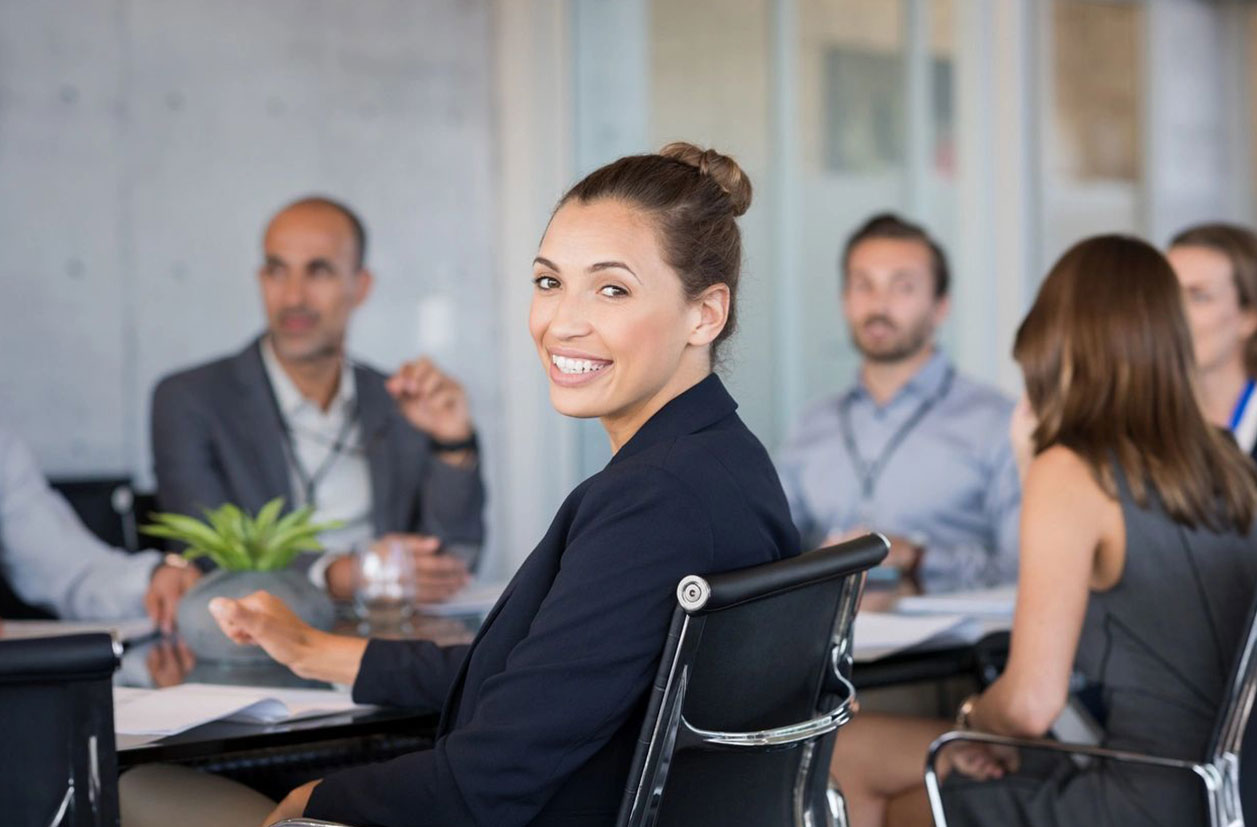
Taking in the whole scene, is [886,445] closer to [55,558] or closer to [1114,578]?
[1114,578]

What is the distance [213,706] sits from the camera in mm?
1859

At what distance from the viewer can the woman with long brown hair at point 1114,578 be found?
219cm

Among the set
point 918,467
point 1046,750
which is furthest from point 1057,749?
point 918,467

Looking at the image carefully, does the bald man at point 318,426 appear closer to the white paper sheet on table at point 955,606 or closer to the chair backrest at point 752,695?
the white paper sheet on table at point 955,606

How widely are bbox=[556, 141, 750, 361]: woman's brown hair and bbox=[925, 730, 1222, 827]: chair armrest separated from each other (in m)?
0.76

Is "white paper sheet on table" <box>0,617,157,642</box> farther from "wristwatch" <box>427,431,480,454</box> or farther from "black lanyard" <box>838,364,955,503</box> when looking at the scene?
"black lanyard" <box>838,364,955,503</box>

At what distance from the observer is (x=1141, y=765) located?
2.19 m

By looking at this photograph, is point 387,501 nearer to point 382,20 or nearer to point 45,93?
point 45,93

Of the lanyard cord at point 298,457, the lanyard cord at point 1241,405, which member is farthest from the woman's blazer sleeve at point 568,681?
the lanyard cord at point 1241,405

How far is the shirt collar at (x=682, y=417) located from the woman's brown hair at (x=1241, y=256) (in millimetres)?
2537

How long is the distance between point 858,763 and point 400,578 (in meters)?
0.79

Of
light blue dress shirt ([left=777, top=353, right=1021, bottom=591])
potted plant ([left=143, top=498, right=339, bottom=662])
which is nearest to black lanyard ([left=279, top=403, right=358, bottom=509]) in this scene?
potted plant ([left=143, top=498, right=339, bottom=662])

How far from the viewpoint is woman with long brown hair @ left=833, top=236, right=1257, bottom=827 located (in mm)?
2188

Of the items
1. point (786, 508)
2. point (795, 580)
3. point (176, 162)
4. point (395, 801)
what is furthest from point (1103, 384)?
point (176, 162)
